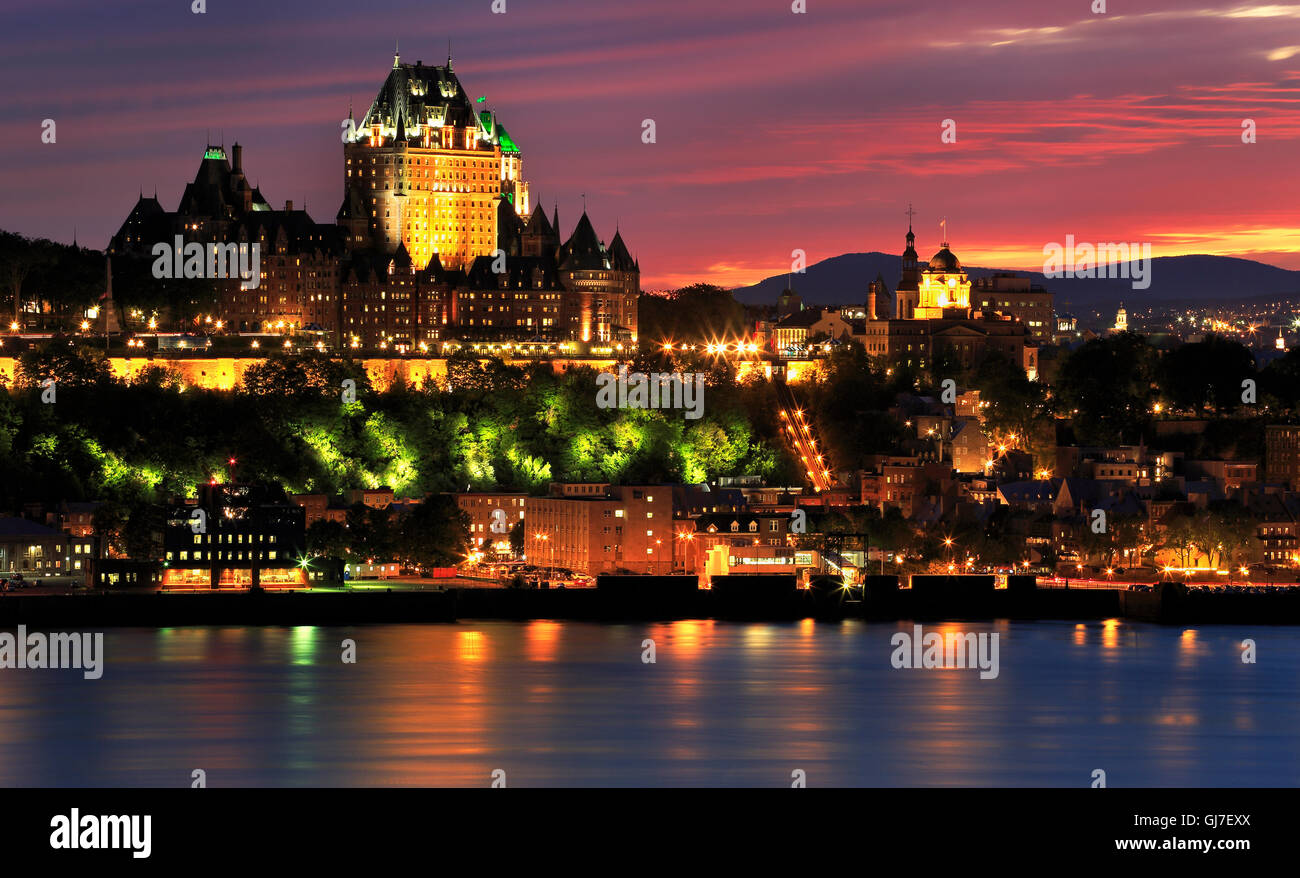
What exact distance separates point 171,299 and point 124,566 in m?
27.1

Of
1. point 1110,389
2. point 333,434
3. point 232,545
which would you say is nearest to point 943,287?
point 1110,389


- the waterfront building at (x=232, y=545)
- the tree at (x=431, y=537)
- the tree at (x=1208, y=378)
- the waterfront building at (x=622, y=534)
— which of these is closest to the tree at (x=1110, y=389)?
the tree at (x=1208, y=378)

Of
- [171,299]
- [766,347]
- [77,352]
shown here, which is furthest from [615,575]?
[766,347]

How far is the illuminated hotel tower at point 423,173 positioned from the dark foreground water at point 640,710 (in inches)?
1570

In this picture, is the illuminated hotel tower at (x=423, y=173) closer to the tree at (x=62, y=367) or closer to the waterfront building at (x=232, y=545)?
the tree at (x=62, y=367)

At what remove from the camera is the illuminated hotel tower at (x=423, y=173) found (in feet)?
347

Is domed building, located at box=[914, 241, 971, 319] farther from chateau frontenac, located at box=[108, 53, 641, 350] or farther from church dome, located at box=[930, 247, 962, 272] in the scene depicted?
chateau frontenac, located at box=[108, 53, 641, 350]

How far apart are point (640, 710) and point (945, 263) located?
64466 millimetres

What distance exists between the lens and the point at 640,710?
53594 mm

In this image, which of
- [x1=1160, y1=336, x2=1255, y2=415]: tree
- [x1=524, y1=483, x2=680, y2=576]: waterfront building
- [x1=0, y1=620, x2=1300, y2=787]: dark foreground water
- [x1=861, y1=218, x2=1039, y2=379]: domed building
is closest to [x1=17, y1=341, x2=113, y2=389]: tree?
[x1=524, y1=483, x2=680, y2=576]: waterfront building

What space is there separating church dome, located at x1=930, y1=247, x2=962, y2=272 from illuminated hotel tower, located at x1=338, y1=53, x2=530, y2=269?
68.0 ft

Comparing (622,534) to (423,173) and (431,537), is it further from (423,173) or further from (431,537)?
(423,173)

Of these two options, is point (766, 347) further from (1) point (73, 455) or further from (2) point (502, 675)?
(2) point (502, 675)

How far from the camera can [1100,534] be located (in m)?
78.3
